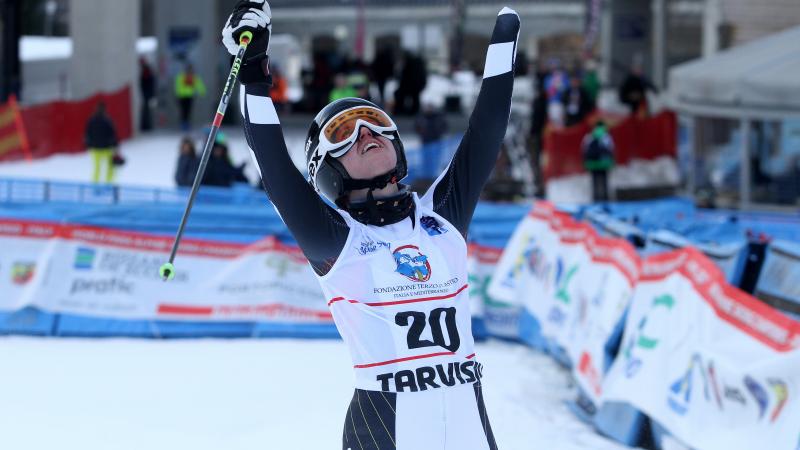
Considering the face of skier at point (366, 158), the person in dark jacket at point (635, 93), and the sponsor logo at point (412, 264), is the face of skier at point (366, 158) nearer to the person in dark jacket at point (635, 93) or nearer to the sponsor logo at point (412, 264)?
the sponsor logo at point (412, 264)

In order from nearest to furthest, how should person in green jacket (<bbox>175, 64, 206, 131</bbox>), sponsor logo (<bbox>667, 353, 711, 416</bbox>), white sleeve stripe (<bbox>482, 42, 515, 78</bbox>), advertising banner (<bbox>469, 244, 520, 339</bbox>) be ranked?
white sleeve stripe (<bbox>482, 42, 515, 78</bbox>) < sponsor logo (<bbox>667, 353, 711, 416</bbox>) < advertising banner (<bbox>469, 244, 520, 339</bbox>) < person in green jacket (<bbox>175, 64, 206, 131</bbox>)

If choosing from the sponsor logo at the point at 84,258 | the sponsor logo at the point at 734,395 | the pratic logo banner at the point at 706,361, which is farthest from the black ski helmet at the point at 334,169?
the sponsor logo at the point at 84,258

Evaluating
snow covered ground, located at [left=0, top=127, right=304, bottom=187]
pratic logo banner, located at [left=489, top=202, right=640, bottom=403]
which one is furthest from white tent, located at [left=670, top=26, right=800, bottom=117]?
pratic logo banner, located at [left=489, top=202, right=640, bottom=403]

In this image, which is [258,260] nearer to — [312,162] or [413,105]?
[312,162]

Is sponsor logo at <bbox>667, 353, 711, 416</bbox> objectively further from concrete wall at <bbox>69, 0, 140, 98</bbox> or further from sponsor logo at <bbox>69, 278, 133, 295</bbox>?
concrete wall at <bbox>69, 0, 140, 98</bbox>

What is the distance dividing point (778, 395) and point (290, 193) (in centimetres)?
332

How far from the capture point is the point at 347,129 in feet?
12.5

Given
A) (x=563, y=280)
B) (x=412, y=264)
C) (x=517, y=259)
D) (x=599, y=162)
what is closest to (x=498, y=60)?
(x=412, y=264)

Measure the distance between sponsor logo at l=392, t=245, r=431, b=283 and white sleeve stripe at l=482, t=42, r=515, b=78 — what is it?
68cm

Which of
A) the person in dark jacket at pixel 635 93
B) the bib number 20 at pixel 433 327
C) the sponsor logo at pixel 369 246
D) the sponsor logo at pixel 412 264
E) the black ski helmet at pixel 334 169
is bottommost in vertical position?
the person in dark jacket at pixel 635 93

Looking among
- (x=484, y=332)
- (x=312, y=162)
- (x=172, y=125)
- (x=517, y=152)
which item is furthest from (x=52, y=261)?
(x=172, y=125)

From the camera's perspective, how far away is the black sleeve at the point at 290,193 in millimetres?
3693

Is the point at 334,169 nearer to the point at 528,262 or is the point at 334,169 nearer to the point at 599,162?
the point at 528,262

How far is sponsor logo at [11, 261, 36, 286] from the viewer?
11938 mm
